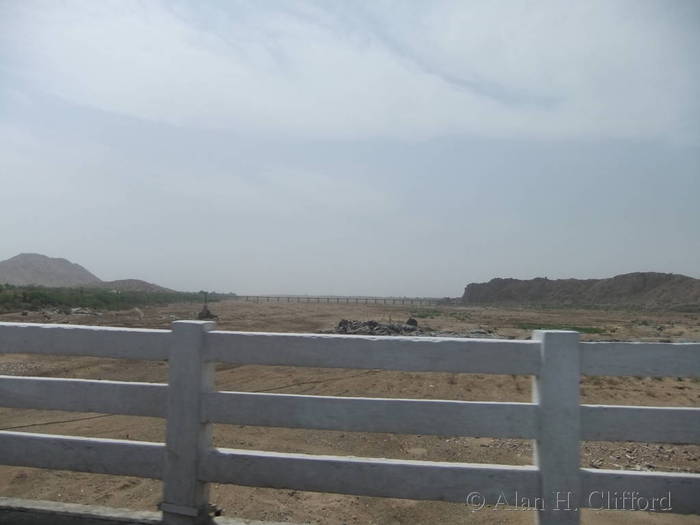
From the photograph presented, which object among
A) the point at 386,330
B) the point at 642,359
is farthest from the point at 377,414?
the point at 386,330

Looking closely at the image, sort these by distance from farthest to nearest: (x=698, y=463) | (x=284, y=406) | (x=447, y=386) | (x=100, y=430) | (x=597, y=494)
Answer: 1. (x=447, y=386)
2. (x=100, y=430)
3. (x=698, y=463)
4. (x=284, y=406)
5. (x=597, y=494)

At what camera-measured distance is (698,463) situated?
6812 mm

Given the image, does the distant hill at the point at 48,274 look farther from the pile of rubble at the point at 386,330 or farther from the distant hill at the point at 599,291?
the pile of rubble at the point at 386,330

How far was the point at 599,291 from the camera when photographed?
338 ft

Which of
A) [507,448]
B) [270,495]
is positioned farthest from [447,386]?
[270,495]

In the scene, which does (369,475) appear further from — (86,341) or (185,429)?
(86,341)

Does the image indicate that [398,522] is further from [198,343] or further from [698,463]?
[698,463]

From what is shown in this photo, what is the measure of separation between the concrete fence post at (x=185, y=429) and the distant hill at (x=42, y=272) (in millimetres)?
155064

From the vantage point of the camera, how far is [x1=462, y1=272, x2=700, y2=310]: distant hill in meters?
85.2

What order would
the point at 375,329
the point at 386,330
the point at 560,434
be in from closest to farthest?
the point at 560,434 < the point at 386,330 < the point at 375,329

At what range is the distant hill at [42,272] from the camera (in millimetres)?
152500

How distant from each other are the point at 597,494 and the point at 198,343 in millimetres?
2616

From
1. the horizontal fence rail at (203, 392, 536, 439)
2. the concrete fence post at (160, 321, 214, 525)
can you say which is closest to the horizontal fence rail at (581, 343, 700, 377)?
the horizontal fence rail at (203, 392, 536, 439)

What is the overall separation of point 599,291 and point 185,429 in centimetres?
11018
